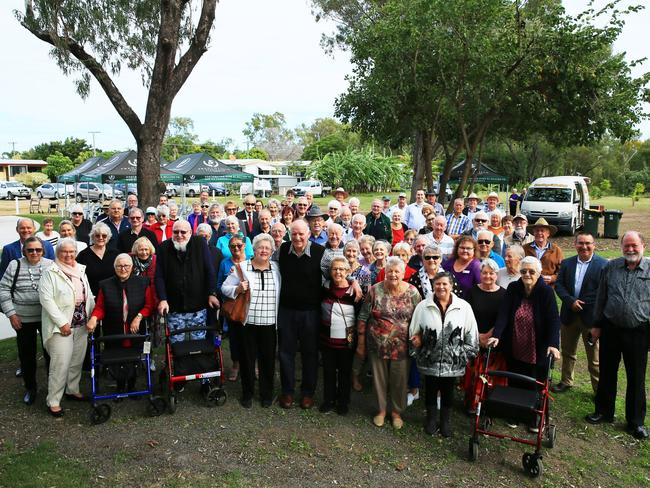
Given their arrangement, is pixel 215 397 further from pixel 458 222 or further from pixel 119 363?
pixel 458 222

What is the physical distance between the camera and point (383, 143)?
18.9 metres

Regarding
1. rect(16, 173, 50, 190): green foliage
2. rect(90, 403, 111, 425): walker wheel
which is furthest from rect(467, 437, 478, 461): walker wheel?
rect(16, 173, 50, 190): green foliage

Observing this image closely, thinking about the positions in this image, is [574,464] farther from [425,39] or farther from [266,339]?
[425,39]

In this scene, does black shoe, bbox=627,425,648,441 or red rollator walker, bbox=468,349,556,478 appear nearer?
red rollator walker, bbox=468,349,556,478

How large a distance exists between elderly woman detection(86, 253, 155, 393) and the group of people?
1 centimetres

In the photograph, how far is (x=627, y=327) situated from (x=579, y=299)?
681 millimetres

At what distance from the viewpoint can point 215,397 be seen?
5.06 m

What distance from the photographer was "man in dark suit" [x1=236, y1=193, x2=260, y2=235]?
791 cm

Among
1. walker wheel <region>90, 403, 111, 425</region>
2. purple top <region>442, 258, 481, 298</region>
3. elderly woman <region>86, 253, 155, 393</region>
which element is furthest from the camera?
purple top <region>442, 258, 481, 298</region>

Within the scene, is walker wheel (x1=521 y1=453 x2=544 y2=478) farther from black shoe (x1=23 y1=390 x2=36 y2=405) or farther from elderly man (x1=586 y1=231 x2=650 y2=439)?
black shoe (x1=23 y1=390 x2=36 y2=405)

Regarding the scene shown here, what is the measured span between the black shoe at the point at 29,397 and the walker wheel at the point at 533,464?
4629 mm

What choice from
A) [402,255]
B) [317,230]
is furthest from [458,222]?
[402,255]

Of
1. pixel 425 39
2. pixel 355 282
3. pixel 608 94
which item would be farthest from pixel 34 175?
pixel 355 282

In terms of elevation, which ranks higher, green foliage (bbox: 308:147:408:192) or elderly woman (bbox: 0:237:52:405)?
green foliage (bbox: 308:147:408:192)
